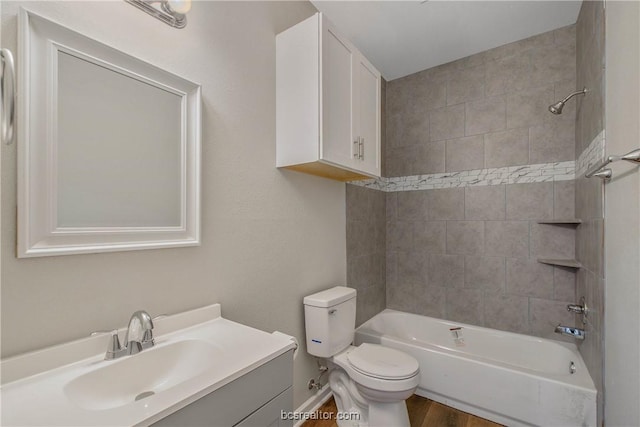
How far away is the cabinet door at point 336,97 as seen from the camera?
4.87 ft

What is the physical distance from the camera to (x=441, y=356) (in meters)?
1.95

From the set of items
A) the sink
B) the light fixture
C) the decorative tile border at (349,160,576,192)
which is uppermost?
the light fixture

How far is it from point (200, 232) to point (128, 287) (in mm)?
323

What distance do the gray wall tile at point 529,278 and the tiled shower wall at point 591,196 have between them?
0.58ft

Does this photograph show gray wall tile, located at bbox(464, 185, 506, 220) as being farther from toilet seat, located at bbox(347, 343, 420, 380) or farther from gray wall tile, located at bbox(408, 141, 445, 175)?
toilet seat, located at bbox(347, 343, 420, 380)

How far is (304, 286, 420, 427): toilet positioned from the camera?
1533mm

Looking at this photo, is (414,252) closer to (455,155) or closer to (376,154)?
(455,155)

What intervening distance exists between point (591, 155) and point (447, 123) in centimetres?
115

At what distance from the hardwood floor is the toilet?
0.13m

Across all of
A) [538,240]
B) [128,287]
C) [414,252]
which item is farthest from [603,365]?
[128,287]

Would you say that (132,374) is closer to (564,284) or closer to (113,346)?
(113,346)

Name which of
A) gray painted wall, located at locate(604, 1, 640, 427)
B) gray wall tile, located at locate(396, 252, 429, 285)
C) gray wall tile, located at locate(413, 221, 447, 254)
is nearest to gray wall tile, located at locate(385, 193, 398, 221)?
gray wall tile, located at locate(413, 221, 447, 254)

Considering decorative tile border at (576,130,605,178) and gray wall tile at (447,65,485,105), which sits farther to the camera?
gray wall tile at (447,65,485,105)

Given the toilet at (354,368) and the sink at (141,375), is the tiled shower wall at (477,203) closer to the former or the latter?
the toilet at (354,368)
